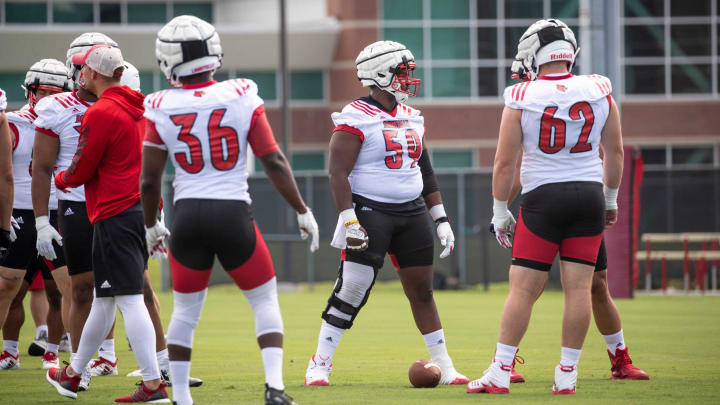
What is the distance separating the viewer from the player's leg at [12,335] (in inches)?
360

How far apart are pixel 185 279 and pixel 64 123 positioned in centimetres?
213

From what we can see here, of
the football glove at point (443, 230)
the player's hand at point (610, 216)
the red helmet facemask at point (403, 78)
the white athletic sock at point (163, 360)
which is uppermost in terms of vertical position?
the red helmet facemask at point (403, 78)

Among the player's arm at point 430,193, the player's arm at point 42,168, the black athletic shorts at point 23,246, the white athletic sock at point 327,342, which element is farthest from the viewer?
the black athletic shorts at point 23,246

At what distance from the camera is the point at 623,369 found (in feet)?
26.1

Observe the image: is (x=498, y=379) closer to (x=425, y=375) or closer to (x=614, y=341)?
(x=425, y=375)

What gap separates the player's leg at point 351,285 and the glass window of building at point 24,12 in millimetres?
35469

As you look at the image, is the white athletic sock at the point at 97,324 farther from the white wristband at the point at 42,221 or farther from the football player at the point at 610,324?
the football player at the point at 610,324

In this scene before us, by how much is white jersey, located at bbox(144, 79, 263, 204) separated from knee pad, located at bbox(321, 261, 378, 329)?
1825 mm

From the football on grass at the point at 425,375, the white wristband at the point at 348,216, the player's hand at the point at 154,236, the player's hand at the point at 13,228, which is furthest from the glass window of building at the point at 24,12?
the player's hand at the point at 154,236

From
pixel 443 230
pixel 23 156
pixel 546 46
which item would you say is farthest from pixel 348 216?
pixel 23 156

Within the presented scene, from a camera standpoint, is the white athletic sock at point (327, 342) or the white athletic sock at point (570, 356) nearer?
the white athletic sock at point (570, 356)

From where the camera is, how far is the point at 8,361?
9.15 meters

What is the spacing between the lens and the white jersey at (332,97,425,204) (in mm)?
7742

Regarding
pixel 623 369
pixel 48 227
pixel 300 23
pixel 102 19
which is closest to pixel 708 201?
pixel 623 369
